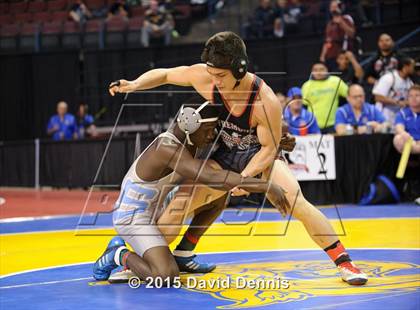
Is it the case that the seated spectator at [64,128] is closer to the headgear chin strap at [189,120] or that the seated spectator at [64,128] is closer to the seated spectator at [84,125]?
the seated spectator at [84,125]

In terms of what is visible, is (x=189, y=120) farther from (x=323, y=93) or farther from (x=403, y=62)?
(x=403, y=62)

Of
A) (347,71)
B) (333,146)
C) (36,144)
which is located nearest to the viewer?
(333,146)

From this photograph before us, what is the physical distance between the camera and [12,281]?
5.74 meters

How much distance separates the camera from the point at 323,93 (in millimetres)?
12320

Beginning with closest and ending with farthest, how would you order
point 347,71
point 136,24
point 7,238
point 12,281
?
point 12,281 → point 7,238 → point 347,71 → point 136,24

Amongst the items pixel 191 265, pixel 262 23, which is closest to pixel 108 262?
pixel 191 265

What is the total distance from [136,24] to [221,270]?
15.4 meters

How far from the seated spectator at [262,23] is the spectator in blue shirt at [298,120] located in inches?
270

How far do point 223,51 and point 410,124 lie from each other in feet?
22.1

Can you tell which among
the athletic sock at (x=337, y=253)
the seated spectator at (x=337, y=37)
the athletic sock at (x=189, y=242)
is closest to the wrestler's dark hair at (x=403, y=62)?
the seated spectator at (x=337, y=37)

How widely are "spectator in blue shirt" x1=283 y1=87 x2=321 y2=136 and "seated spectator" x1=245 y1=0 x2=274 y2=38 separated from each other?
22.5ft

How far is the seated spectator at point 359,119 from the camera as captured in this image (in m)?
11.7

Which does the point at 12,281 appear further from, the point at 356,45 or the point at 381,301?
the point at 356,45

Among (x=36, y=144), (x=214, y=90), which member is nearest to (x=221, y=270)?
(x=214, y=90)
